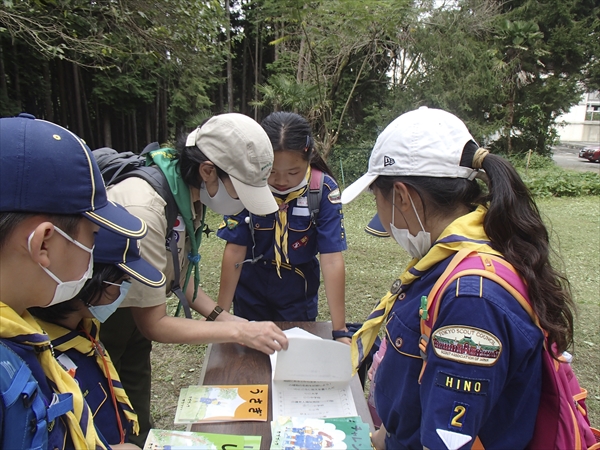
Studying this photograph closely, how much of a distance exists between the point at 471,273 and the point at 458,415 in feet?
0.92

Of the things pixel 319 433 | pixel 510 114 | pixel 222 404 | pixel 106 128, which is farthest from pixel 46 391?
pixel 510 114

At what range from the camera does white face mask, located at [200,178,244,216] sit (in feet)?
5.38

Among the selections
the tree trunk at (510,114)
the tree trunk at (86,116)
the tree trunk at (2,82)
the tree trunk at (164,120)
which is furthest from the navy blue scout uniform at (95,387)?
the tree trunk at (510,114)

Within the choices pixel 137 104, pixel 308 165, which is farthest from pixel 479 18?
pixel 308 165

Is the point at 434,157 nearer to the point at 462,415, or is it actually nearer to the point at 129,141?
the point at 462,415

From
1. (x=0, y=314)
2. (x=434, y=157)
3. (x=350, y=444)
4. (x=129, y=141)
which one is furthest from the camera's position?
(x=129, y=141)

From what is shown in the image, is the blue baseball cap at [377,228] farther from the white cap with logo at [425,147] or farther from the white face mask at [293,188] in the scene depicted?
the white face mask at [293,188]

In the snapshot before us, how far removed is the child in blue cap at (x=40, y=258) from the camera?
77cm

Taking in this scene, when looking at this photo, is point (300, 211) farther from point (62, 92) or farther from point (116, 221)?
point (62, 92)

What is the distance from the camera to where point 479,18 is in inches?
516

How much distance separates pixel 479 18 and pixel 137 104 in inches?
414

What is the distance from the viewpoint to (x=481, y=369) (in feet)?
2.68

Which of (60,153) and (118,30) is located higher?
(118,30)

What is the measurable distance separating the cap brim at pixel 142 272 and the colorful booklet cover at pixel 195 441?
41 cm
